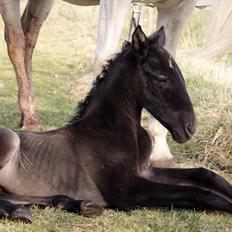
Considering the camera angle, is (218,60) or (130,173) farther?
(218,60)

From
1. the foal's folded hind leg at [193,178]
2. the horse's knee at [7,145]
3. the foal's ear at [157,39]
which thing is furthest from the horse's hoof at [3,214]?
the foal's ear at [157,39]

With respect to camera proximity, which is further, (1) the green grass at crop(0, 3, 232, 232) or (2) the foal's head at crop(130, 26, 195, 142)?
(2) the foal's head at crop(130, 26, 195, 142)

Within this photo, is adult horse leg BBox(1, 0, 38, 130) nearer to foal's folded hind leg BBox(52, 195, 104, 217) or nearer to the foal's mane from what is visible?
the foal's mane

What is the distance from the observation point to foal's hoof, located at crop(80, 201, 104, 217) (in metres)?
4.11

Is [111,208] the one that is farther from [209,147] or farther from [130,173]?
[209,147]

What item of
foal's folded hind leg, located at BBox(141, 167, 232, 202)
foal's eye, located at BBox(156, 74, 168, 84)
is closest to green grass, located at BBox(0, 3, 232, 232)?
foal's folded hind leg, located at BBox(141, 167, 232, 202)

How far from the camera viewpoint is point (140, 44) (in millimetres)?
4281

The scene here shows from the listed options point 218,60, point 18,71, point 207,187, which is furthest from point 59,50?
point 207,187

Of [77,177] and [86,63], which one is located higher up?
[77,177]

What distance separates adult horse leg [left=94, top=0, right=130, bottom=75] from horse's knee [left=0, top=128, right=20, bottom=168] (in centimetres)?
121

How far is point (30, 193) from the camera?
4297 mm

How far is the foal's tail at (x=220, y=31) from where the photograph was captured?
237 inches

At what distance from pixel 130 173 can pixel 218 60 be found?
725 centimetres

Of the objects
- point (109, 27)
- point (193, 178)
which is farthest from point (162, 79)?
point (109, 27)
